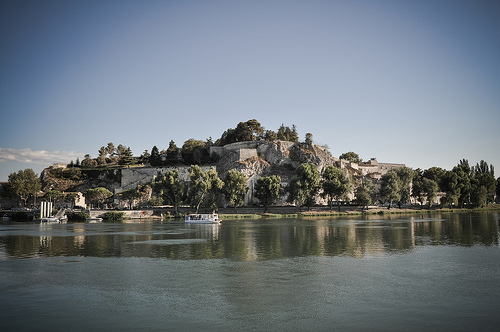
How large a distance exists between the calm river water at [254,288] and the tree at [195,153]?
257ft

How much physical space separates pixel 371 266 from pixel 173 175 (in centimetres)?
5904

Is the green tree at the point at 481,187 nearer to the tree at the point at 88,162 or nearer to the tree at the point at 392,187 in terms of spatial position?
the tree at the point at 392,187

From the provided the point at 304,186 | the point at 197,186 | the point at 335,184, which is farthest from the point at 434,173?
the point at 197,186

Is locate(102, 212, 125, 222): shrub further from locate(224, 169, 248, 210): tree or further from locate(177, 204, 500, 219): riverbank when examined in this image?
locate(224, 169, 248, 210): tree

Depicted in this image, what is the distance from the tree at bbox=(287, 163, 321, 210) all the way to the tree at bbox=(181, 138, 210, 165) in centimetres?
3834

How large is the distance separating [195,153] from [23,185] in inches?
1671

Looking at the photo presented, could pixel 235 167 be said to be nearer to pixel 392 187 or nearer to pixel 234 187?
pixel 234 187

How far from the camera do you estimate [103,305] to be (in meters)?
14.2

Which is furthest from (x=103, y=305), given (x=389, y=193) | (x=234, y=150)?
(x=234, y=150)

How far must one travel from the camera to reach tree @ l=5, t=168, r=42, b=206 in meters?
84.8

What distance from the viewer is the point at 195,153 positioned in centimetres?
10650

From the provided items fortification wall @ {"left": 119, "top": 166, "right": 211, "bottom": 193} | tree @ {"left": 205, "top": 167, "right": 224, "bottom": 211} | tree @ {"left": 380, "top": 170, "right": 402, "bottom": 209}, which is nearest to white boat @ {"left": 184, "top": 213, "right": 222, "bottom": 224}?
tree @ {"left": 205, "top": 167, "right": 224, "bottom": 211}

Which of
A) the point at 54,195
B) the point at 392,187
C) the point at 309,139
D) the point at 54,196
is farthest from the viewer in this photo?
the point at 309,139

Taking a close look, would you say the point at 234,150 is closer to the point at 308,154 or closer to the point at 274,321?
the point at 308,154
